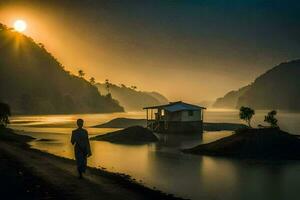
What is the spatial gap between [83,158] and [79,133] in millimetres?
1227

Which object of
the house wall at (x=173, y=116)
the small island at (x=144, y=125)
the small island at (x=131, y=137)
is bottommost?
the small island at (x=131, y=137)

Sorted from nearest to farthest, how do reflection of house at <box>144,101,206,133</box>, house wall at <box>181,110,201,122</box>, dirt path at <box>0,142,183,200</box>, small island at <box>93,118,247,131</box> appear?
1. dirt path at <box>0,142,183,200</box>
2. reflection of house at <box>144,101,206,133</box>
3. house wall at <box>181,110,201,122</box>
4. small island at <box>93,118,247,131</box>

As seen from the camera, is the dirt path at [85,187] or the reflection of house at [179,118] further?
the reflection of house at [179,118]

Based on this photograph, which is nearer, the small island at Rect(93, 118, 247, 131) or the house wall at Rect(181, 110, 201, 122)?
the house wall at Rect(181, 110, 201, 122)

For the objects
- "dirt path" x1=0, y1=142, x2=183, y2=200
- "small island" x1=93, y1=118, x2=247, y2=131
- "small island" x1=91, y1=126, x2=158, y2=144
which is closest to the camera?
"dirt path" x1=0, y1=142, x2=183, y2=200

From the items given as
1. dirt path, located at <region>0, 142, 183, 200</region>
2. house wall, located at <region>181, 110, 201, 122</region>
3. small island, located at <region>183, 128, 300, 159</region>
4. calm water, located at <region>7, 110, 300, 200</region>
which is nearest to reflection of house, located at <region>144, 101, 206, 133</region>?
house wall, located at <region>181, 110, 201, 122</region>

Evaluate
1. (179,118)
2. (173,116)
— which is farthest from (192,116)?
(173,116)

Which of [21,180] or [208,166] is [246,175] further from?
[21,180]

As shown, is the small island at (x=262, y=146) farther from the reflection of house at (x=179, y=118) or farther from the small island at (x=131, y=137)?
the reflection of house at (x=179, y=118)

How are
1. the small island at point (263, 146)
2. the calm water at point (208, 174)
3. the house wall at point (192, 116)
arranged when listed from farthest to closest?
1. the house wall at point (192, 116)
2. the small island at point (263, 146)
3. the calm water at point (208, 174)

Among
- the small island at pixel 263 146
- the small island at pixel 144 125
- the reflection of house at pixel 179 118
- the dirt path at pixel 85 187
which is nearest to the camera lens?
the dirt path at pixel 85 187

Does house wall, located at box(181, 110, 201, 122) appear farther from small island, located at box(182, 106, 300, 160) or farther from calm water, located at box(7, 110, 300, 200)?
small island, located at box(182, 106, 300, 160)

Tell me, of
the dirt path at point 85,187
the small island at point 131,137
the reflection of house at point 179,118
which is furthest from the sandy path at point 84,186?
the reflection of house at point 179,118

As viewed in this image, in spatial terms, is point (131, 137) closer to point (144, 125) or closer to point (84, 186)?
point (144, 125)
